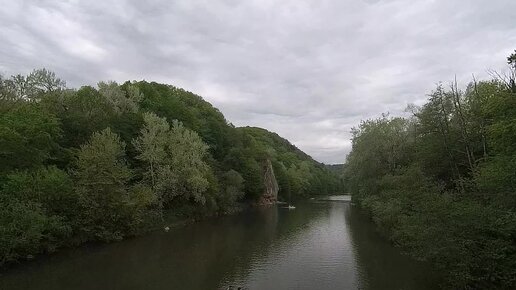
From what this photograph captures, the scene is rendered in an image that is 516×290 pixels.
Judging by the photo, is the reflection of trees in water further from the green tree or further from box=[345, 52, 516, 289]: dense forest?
the green tree

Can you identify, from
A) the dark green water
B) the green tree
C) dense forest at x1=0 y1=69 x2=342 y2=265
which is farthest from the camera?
the green tree

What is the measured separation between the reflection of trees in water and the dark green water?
0.05 metres

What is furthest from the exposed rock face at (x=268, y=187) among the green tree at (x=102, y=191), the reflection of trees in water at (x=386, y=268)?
the reflection of trees in water at (x=386, y=268)

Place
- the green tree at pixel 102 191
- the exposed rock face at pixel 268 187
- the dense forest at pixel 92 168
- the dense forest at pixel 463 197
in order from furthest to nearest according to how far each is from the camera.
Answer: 1. the exposed rock face at pixel 268 187
2. the green tree at pixel 102 191
3. the dense forest at pixel 92 168
4. the dense forest at pixel 463 197

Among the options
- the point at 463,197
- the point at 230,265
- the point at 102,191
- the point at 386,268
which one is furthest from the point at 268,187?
the point at 463,197

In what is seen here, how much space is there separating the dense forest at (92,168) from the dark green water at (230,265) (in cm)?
218

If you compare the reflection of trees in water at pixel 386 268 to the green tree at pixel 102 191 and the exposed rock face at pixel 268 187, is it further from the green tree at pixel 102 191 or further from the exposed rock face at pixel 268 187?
the exposed rock face at pixel 268 187

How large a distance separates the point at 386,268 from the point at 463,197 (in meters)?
6.96

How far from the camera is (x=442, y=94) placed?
3572 centimetres

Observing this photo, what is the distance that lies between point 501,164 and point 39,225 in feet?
90.0

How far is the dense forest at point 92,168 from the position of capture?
1106 inches

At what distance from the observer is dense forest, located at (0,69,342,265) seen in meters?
28.1

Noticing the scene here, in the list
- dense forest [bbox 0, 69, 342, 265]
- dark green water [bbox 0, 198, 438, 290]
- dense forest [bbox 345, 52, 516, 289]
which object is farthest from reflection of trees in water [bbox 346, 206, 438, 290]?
dense forest [bbox 0, 69, 342, 265]

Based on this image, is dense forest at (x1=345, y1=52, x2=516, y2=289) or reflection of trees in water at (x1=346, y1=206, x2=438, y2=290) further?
reflection of trees in water at (x1=346, y1=206, x2=438, y2=290)
